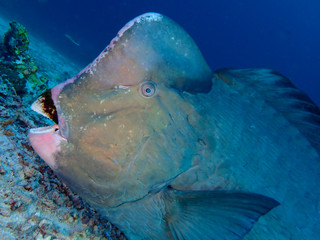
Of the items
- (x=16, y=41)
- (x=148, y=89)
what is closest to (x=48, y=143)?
(x=148, y=89)

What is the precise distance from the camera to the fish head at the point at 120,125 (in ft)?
4.81

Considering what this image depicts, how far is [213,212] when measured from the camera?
4.86 ft

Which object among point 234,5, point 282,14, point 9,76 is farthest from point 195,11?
point 9,76

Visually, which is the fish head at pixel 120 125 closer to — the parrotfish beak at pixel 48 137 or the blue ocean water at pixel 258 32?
the parrotfish beak at pixel 48 137

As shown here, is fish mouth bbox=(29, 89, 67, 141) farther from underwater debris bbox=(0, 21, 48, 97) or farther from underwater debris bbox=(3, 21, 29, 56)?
underwater debris bbox=(3, 21, 29, 56)

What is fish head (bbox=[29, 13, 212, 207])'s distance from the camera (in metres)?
1.46

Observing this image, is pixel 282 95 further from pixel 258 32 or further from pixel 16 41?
pixel 258 32

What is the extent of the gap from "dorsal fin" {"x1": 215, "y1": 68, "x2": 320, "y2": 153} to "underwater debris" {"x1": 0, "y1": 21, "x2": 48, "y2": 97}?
2.94 meters

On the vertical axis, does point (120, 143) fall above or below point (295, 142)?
→ below

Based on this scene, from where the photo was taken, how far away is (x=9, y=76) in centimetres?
313

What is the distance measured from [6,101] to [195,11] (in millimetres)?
105069

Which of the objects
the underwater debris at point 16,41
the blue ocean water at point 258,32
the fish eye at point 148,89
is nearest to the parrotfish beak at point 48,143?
the fish eye at point 148,89

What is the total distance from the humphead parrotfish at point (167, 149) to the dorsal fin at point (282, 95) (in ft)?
0.65

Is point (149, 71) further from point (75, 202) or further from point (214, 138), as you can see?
point (75, 202)
